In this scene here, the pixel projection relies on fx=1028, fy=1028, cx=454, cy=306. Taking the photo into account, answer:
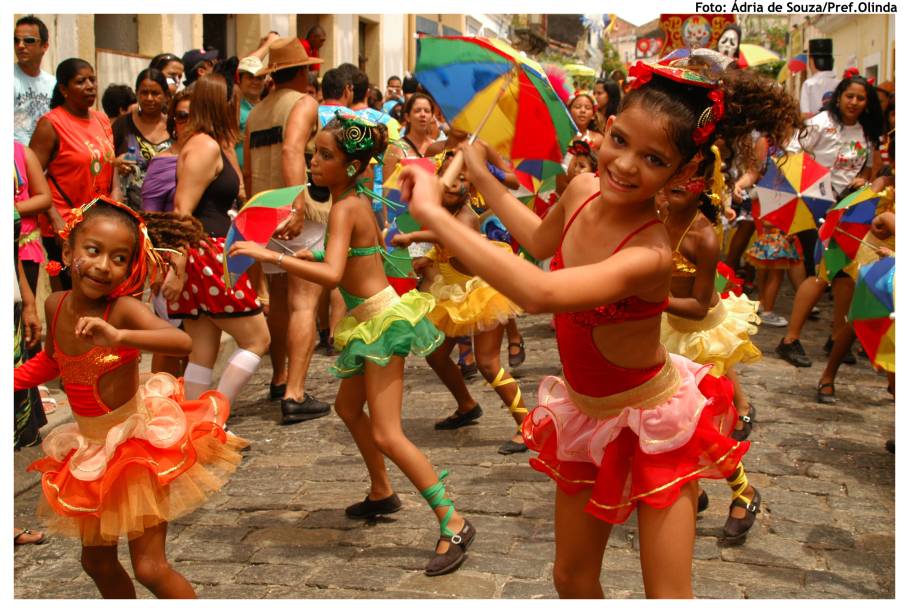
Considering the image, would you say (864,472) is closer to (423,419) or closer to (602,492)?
(423,419)

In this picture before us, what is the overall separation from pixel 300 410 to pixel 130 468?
10.8 ft

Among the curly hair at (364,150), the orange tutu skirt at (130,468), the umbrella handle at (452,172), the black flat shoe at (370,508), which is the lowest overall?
the black flat shoe at (370,508)

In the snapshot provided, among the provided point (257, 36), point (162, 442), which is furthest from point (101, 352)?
point (257, 36)

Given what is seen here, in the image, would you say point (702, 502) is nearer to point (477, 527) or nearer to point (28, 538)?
point (477, 527)

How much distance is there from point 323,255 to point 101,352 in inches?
53.4

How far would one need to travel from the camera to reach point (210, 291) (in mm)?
6191

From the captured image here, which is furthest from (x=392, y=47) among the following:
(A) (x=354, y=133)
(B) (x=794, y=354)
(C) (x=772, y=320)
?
(A) (x=354, y=133)

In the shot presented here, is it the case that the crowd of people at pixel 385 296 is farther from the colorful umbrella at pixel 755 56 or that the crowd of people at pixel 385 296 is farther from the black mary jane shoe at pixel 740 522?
the colorful umbrella at pixel 755 56

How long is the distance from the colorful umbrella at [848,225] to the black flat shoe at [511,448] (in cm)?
246

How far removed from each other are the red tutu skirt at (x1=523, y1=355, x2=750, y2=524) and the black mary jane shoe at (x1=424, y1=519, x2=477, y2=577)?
129 centimetres

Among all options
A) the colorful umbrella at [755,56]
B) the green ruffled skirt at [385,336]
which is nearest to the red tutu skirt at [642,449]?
the green ruffled skirt at [385,336]

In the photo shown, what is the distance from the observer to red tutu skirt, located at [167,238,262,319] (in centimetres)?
619

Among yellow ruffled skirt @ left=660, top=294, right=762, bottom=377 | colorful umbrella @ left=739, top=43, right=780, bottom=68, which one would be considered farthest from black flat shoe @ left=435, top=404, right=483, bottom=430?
colorful umbrella @ left=739, top=43, right=780, bottom=68

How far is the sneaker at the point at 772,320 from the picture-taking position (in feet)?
34.0
